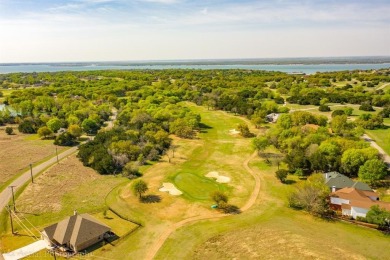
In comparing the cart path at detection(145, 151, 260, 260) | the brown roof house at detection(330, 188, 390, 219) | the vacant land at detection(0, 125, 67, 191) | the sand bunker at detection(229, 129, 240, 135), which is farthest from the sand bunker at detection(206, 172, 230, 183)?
the vacant land at detection(0, 125, 67, 191)

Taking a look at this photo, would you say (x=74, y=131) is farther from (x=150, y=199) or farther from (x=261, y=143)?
(x=261, y=143)

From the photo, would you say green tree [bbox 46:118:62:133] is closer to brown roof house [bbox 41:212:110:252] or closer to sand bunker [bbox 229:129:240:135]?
sand bunker [bbox 229:129:240:135]

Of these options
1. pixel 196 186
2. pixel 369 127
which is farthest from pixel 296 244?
pixel 369 127

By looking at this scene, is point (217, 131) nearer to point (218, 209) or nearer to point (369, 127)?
point (369, 127)

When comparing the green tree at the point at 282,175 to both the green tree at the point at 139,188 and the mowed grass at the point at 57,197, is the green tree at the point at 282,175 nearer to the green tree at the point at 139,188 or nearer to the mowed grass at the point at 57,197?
the green tree at the point at 139,188

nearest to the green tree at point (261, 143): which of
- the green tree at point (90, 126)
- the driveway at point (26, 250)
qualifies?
the driveway at point (26, 250)

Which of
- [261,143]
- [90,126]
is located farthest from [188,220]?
[90,126]
